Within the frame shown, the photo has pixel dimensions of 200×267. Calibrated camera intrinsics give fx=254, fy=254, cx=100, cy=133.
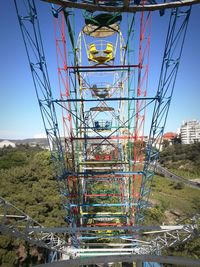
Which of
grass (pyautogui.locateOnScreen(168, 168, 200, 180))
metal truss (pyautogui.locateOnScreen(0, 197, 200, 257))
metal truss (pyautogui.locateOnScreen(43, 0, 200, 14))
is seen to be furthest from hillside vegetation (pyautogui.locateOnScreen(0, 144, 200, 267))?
grass (pyautogui.locateOnScreen(168, 168, 200, 180))

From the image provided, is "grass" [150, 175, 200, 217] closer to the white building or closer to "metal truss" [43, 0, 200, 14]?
"metal truss" [43, 0, 200, 14]

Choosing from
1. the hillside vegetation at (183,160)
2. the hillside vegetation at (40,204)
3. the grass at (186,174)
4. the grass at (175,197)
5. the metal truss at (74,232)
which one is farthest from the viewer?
the hillside vegetation at (183,160)

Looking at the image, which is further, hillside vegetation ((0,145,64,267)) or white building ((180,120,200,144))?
white building ((180,120,200,144))

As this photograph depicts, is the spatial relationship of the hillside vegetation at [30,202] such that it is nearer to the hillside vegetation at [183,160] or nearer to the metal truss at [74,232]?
the metal truss at [74,232]

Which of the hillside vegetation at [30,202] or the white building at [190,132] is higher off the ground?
the white building at [190,132]

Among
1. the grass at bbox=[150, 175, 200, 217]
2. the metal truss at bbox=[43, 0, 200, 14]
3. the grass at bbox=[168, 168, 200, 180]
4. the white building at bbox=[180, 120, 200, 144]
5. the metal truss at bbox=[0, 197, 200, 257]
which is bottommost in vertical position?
the grass at bbox=[150, 175, 200, 217]

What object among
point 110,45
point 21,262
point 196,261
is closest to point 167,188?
point 21,262

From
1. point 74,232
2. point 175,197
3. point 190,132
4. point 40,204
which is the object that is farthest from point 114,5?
point 190,132

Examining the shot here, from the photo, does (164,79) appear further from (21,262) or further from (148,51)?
(21,262)

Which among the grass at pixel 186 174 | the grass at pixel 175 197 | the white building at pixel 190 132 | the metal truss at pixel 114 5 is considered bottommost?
the grass at pixel 175 197

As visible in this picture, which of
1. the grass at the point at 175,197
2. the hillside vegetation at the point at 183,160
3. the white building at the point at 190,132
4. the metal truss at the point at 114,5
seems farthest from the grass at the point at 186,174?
the metal truss at the point at 114,5

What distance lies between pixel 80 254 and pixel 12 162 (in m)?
27.0

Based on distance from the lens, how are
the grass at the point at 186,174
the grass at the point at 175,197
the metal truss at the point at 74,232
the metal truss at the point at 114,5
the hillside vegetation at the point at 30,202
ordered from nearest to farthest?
1. the metal truss at the point at 114,5
2. the metal truss at the point at 74,232
3. the hillside vegetation at the point at 30,202
4. the grass at the point at 175,197
5. the grass at the point at 186,174

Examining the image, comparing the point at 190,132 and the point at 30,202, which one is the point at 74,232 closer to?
the point at 30,202
